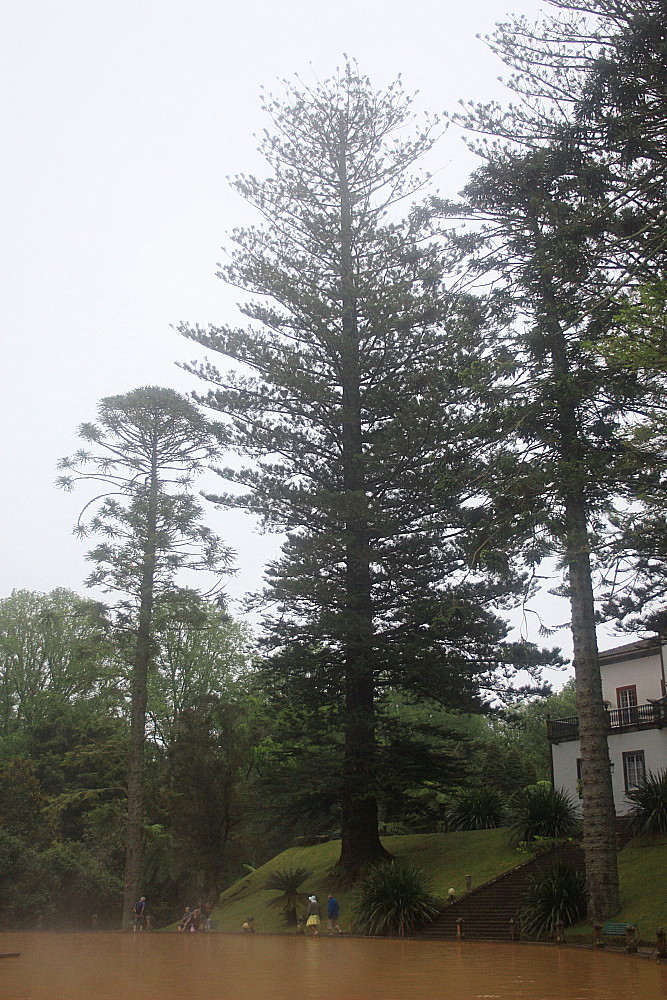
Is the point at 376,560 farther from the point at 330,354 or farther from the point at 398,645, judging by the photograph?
the point at 330,354

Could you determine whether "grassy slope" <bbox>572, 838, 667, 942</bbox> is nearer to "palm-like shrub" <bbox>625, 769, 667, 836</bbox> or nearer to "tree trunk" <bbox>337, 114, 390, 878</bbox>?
"palm-like shrub" <bbox>625, 769, 667, 836</bbox>

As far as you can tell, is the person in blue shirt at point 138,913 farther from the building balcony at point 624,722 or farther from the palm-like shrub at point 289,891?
the building balcony at point 624,722

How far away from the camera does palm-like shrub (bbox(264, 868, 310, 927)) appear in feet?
72.1

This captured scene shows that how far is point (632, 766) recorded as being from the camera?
2802 cm

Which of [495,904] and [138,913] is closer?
[495,904]

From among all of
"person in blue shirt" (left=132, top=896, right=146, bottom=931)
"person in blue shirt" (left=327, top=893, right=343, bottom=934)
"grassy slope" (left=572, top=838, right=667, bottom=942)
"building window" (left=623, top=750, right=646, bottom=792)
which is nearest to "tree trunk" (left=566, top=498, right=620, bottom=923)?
"grassy slope" (left=572, top=838, right=667, bottom=942)

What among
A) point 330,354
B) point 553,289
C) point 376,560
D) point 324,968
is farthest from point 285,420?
point 324,968

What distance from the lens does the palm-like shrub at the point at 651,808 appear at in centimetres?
1967

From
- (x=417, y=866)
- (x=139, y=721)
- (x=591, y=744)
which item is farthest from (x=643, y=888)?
(x=139, y=721)

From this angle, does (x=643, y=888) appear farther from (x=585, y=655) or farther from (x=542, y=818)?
(x=542, y=818)

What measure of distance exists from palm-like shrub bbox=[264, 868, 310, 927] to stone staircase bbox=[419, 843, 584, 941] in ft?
16.2

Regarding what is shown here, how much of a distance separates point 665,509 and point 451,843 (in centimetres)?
1477

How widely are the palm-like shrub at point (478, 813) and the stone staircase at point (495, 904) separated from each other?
15.7ft

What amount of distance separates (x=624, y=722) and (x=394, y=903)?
44.8ft
